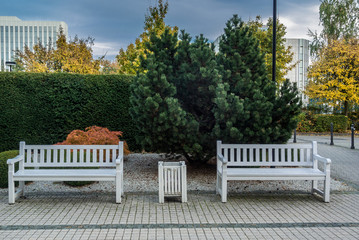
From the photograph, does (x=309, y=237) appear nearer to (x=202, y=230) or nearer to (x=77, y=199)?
(x=202, y=230)

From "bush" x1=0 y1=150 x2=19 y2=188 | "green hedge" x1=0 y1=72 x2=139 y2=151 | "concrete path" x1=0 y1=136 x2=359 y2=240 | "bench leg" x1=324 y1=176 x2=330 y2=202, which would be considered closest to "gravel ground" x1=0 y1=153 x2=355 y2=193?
"bush" x1=0 y1=150 x2=19 y2=188

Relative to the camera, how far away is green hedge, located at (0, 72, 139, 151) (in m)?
10.2

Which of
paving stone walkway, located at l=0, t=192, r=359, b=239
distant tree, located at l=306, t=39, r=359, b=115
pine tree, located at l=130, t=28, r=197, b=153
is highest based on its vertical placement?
distant tree, located at l=306, t=39, r=359, b=115

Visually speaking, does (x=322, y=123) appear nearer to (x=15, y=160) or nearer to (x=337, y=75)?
(x=337, y=75)

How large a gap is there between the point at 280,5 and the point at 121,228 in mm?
6487

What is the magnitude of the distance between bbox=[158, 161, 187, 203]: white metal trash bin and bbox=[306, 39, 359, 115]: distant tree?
20.2 meters

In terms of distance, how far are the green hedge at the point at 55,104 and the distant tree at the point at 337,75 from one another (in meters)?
17.3

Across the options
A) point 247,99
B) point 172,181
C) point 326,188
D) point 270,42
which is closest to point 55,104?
point 172,181

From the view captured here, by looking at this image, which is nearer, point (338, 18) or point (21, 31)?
point (338, 18)

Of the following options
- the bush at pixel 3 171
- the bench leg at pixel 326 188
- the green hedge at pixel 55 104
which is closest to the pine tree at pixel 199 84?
the bench leg at pixel 326 188

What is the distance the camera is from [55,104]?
10367 mm

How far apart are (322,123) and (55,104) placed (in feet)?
60.5

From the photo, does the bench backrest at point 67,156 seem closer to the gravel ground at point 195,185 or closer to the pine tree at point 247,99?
the gravel ground at point 195,185

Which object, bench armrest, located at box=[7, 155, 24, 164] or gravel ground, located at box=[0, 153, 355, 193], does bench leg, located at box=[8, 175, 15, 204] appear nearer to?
bench armrest, located at box=[7, 155, 24, 164]
